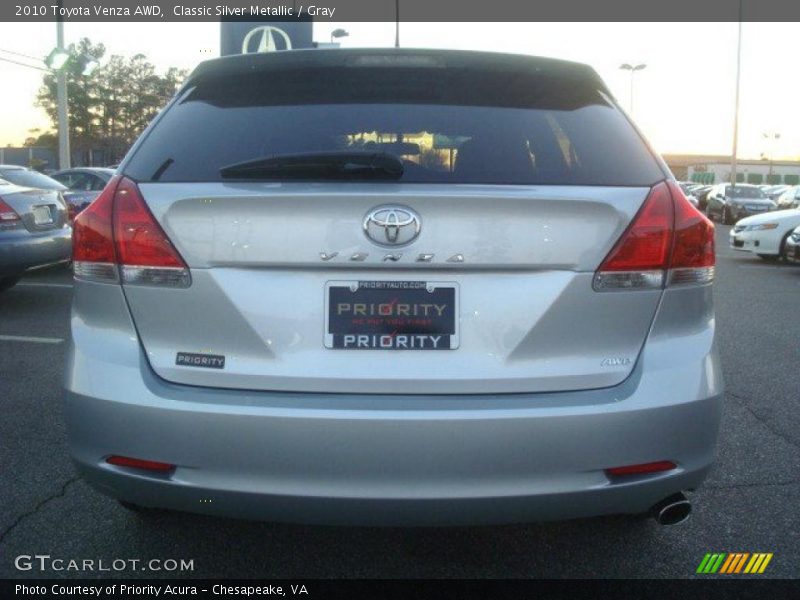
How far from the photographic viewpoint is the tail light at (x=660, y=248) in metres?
2.43

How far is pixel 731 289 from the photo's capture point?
436 inches

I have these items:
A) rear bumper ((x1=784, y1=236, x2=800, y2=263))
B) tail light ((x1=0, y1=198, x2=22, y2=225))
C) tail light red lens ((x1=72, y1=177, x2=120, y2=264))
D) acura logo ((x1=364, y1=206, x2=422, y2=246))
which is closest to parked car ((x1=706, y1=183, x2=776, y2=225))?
rear bumper ((x1=784, y1=236, x2=800, y2=263))

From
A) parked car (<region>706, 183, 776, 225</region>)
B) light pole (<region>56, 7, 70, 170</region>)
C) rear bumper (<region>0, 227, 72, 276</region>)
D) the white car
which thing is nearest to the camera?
rear bumper (<region>0, 227, 72, 276</region>)

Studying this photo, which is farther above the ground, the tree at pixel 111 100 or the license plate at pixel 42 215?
the tree at pixel 111 100

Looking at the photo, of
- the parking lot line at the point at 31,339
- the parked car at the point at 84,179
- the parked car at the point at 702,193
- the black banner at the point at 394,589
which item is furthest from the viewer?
the parked car at the point at 702,193

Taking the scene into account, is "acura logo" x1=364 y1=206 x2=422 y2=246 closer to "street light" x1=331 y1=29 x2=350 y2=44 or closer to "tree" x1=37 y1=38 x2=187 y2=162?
"street light" x1=331 y1=29 x2=350 y2=44

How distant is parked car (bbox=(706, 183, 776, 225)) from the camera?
29.6 meters

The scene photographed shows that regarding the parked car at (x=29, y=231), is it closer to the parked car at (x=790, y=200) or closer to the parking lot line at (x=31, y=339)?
the parking lot line at (x=31, y=339)

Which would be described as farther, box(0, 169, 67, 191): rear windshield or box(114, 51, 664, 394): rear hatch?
box(0, 169, 67, 191): rear windshield

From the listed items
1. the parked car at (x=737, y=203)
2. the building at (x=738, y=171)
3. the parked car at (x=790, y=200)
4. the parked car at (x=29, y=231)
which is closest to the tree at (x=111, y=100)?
the parked car at (x=737, y=203)

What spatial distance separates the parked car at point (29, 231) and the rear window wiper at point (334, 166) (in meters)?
6.83

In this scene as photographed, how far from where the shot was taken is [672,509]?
2.58 meters
